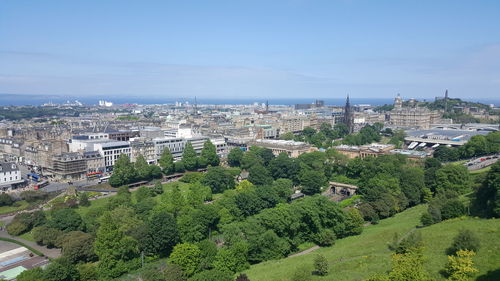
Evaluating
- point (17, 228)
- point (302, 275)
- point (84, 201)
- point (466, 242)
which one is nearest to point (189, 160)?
point (84, 201)

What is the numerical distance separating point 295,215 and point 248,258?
28.7 feet

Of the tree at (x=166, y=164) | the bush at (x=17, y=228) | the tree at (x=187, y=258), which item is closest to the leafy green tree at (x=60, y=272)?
the tree at (x=187, y=258)

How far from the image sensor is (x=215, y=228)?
5403 centimetres

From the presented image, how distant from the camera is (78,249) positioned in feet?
143

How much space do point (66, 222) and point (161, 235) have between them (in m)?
15.4

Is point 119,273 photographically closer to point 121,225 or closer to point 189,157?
point 121,225

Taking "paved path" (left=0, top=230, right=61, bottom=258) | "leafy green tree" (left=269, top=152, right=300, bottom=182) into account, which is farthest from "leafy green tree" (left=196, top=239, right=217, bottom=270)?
"leafy green tree" (left=269, top=152, right=300, bottom=182)

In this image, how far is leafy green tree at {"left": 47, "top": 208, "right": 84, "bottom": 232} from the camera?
5062 cm

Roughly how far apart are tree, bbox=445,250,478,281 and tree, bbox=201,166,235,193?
50117mm

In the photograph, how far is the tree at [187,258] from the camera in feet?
127

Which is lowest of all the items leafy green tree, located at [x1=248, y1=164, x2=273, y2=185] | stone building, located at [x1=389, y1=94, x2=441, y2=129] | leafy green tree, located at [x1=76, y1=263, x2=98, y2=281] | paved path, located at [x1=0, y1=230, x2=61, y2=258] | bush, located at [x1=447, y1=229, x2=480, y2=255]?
paved path, located at [x1=0, y1=230, x2=61, y2=258]

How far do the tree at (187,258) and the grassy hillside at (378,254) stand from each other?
5.69m

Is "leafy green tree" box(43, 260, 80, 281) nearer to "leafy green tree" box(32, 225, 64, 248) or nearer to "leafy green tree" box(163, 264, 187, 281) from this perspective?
"leafy green tree" box(163, 264, 187, 281)

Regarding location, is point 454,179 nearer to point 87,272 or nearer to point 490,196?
point 490,196
